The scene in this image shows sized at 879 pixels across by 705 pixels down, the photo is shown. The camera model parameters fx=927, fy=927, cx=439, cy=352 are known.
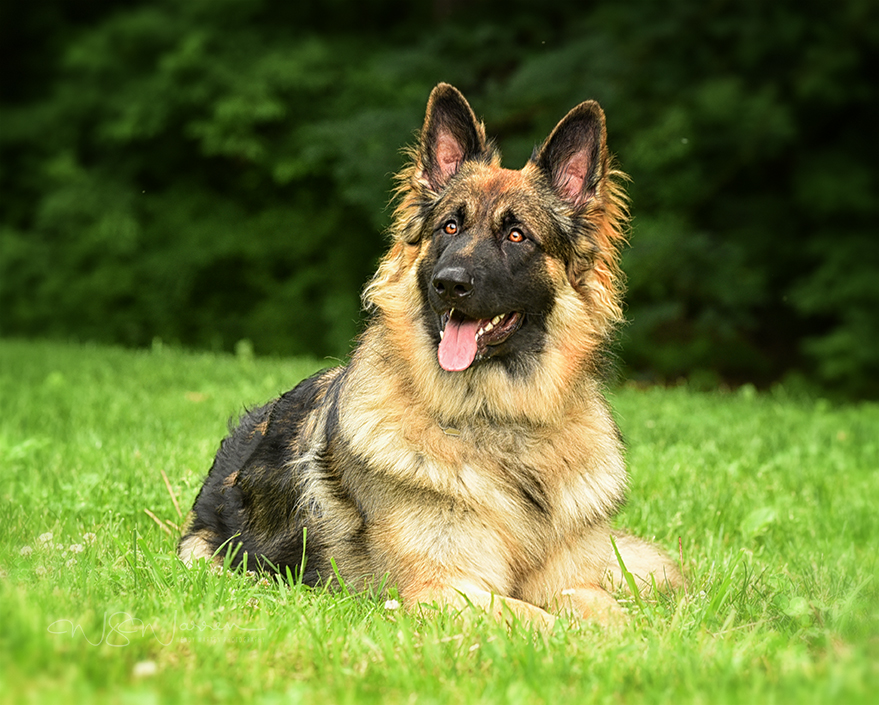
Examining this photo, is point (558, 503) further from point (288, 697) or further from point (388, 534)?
point (288, 697)

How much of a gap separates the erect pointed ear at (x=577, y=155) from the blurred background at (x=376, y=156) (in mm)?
9345

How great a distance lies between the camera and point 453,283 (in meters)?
3.89

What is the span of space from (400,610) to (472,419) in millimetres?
929

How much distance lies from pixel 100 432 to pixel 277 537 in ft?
11.4

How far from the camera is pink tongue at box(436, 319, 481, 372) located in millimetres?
3965

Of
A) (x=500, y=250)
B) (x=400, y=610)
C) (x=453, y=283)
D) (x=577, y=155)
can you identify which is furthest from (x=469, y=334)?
(x=400, y=610)

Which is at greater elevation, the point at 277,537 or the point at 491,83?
the point at 491,83

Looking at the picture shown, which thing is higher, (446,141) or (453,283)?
(446,141)

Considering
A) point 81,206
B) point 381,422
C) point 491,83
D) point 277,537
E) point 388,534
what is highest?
point 491,83

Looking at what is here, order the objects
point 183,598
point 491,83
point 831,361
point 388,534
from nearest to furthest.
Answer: point 183,598 → point 388,534 → point 831,361 → point 491,83

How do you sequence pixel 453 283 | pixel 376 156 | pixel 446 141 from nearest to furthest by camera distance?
pixel 453 283 < pixel 446 141 < pixel 376 156

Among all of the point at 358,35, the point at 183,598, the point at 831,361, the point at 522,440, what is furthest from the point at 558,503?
the point at 358,35

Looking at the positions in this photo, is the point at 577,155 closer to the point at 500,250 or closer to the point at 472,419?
the point at 500,250

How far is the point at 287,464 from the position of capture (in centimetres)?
439
